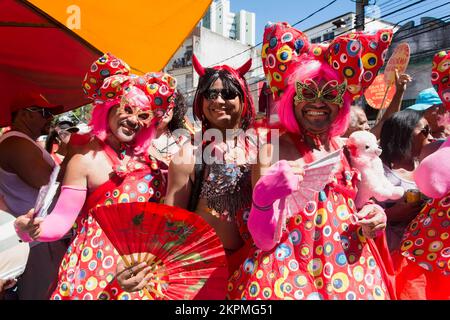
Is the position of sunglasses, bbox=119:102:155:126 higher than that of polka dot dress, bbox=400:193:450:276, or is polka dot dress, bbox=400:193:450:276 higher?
sunglasses, bbox=119:102:155:126

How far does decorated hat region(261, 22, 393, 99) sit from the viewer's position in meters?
1.79

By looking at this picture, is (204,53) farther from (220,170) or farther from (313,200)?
(313,200)

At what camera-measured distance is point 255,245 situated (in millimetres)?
1850

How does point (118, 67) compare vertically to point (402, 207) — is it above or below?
above

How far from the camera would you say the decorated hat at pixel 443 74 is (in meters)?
2.11

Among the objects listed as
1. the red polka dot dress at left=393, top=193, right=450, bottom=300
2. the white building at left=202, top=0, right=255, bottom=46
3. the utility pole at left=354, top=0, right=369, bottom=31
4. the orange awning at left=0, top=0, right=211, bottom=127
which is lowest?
the red polka dot dress at left=393, top=193, right=450, bottom=300

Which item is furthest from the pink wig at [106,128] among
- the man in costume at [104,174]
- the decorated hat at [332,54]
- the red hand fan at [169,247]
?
the decorated hat at [332,54]

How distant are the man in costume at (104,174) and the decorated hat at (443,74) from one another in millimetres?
1377

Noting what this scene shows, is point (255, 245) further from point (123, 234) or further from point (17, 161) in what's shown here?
point (17, 161)

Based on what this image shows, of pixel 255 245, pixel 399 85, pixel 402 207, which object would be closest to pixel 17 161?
pixel 255 245

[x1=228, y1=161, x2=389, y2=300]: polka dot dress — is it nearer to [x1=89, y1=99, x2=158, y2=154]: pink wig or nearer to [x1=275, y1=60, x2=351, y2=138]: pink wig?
[x1=275, y1=60, x2=351, y2=138]: pink wig

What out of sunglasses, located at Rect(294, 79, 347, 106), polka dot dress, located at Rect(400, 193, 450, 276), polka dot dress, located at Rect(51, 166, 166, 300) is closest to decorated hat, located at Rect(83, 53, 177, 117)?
polka dot dress, located at Rect(51, 166, 166, 300)

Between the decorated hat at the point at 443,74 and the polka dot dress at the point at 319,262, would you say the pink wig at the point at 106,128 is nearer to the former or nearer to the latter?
the polka dot dress at the point at 319,262
